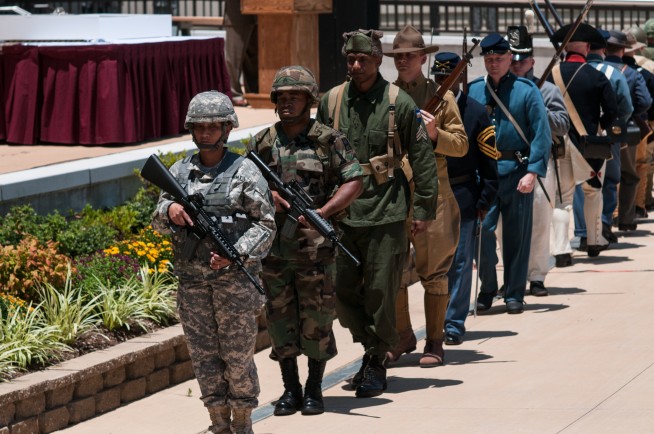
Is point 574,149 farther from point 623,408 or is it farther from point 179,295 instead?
point 179,295

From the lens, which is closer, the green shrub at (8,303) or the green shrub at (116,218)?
the green shrub at (8,303)

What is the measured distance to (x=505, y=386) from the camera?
8.45 metres

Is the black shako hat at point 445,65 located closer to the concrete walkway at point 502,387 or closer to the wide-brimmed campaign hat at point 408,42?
the wide-brimmed campaign hat at point 408,42

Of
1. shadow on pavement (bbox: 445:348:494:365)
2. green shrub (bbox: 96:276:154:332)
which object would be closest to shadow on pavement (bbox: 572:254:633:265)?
shadow on pavement (bbox: 445:348:494:365)

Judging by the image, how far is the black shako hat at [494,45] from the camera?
10.4 m

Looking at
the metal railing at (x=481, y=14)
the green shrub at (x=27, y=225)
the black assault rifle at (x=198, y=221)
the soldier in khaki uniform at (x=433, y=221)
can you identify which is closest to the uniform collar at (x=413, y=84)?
the soldier in khaki uniform at (x=433, y=221)

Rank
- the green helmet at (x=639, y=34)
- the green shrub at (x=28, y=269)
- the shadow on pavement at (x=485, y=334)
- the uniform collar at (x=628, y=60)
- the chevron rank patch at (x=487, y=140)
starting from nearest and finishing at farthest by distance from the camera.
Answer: the green shrub at (x=28, y=269) < the chevron rank patch at (x=487, y=140) < the shadow on pavement at (x=485, y=334) < the uniform collar at (x=628, y=60) < the green helmet at (x=639, y=34)

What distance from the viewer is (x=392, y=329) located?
8320 mm

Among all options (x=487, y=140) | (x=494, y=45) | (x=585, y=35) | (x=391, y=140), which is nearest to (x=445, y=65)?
(x=487, y=140)

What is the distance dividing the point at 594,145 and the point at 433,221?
13.6ft

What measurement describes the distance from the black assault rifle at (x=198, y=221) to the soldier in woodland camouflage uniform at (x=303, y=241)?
860mm

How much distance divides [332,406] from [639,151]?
7946 mm

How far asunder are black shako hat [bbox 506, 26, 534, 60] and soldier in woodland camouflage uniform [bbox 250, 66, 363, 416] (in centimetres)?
377

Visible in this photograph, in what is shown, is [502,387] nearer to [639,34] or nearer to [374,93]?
[374,93]
